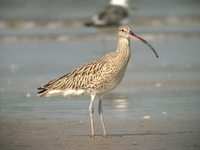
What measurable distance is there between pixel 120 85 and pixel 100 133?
166 inches

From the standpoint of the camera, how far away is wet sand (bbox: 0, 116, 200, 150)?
5.87 m

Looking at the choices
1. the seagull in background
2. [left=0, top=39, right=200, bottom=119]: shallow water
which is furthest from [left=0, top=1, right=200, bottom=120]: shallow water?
the seagull in background

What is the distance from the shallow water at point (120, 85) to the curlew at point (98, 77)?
87cm

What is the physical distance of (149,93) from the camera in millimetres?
9688

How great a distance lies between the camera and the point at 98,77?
6773mm

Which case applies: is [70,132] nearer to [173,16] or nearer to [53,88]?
[53,88]

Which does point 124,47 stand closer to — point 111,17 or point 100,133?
point 100,133

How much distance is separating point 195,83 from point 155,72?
2.01 metres

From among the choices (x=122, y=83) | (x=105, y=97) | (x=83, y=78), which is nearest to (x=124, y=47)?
(x=83, y=78)

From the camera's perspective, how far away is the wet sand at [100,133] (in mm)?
5867

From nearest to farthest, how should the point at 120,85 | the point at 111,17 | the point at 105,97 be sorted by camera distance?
the point at 105,97, the point at 120,85, the point at 111,17

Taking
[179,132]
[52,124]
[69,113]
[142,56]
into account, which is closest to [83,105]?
[69,113]

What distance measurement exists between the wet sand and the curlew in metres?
0.36

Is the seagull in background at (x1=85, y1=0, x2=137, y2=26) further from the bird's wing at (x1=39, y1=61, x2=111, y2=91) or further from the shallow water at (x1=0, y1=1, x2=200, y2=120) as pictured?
the bird's wing at (x1=39, y1=61, x2=111, y2=91)
